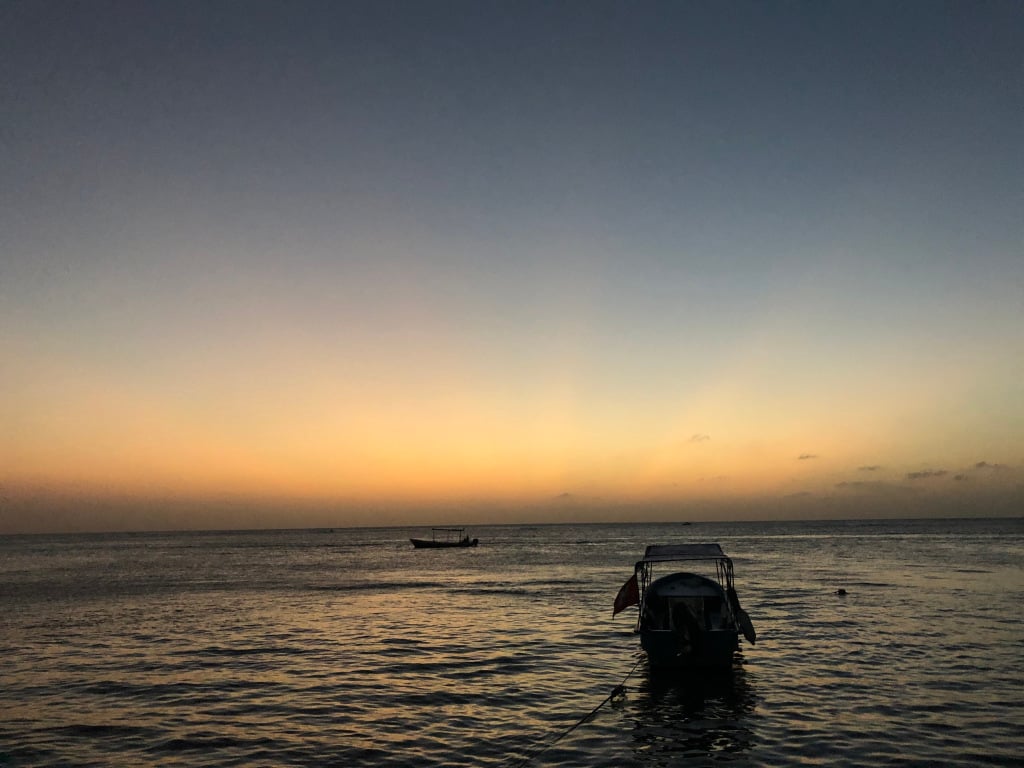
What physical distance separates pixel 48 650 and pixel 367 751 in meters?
24.4

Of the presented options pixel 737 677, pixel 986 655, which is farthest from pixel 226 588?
pixel 986 655

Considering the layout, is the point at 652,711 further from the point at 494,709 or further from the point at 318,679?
the point at 318,679

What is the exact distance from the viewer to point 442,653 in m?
33.1

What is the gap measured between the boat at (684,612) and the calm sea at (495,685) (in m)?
1.16

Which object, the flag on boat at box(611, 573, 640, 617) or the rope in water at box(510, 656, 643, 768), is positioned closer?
the rope in water at box(510, 656, 643, 768)

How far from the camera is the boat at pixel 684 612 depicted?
26.6 metres

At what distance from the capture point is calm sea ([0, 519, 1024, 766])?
63.5 feet

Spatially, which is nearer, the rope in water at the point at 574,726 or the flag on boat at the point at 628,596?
the rope in water at the point at 574,726

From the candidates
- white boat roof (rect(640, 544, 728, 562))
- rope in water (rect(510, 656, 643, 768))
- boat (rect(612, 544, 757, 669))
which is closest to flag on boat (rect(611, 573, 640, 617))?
boat (rect(612, 544, 757, 669))

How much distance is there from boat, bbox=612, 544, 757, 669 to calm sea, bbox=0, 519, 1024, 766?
3.79ft

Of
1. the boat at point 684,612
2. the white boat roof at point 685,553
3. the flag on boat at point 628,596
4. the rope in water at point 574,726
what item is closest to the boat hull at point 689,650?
the boat at point 684,612

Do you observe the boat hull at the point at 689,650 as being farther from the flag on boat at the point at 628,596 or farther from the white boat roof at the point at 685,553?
the white boat roof at the point at 685,553

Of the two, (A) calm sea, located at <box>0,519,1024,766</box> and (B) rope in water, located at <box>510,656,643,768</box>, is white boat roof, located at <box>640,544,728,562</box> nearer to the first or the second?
(A) calm sea, located at <box>0,519,1024,766</box>

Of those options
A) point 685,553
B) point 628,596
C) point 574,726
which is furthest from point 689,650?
point 574,726
